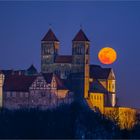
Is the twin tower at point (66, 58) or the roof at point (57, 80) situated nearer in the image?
the roof at point (57, 80)

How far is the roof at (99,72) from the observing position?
6456 cm

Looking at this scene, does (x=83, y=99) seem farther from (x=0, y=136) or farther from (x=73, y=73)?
(x=0, y=136)

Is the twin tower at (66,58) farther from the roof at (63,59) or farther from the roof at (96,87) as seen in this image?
the roof at (96,87)

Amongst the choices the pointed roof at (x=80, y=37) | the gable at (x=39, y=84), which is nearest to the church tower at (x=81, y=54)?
the pointed roof at (x=80, y=37)

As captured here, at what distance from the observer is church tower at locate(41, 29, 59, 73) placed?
214ft

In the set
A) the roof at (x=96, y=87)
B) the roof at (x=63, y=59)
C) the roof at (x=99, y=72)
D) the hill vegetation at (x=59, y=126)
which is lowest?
the hill vegetation at (x=59, y=126)

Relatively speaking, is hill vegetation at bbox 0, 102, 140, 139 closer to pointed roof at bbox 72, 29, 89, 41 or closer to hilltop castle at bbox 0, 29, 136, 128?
hilltop castle at bbox 0, 29, 136, 128

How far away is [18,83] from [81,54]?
21.1ft

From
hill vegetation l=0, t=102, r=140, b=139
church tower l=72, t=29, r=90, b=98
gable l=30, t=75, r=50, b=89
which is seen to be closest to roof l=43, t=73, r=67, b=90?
gable l=30, t=75, r=50, b=89

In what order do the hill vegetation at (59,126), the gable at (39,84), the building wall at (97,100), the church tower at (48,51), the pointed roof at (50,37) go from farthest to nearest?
1. the pointed roof at (50,37)
2. the church tower at (48,51)
3. the building wall at (97,100)
4. the gable at (39,84)
5. the hill vegetation at (59,126)

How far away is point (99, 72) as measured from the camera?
6481 centimetres

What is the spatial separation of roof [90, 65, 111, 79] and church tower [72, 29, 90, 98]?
19.2 inches


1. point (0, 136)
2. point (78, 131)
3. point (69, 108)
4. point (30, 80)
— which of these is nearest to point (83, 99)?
point (30, 80)

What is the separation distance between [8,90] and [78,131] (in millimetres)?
17571
